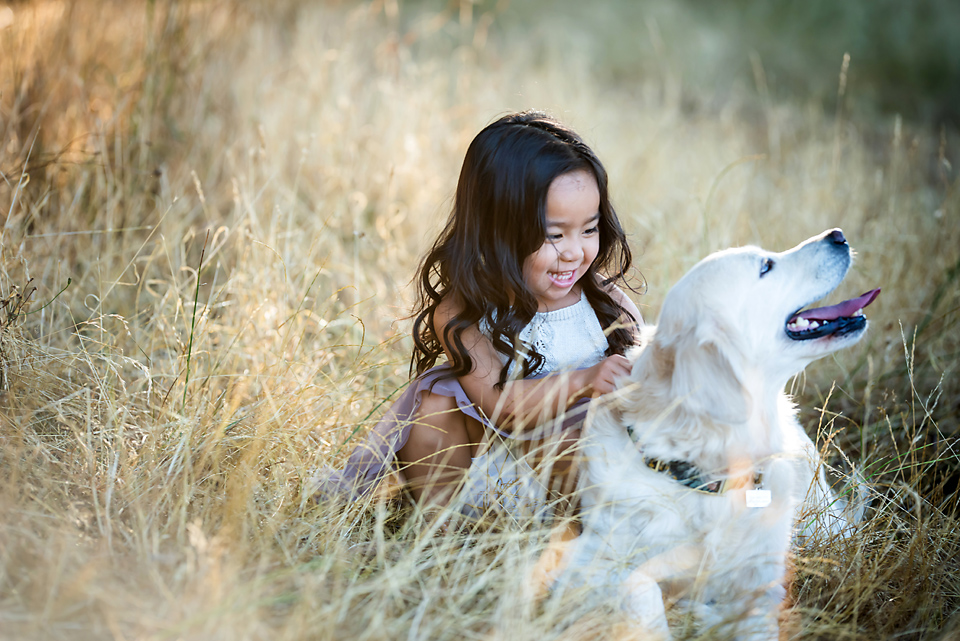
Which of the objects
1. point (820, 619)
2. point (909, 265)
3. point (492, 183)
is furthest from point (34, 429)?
point (909, 265)

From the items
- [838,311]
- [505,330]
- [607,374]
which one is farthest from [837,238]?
[505,330]

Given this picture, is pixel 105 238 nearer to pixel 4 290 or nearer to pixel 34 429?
pixel 4 290

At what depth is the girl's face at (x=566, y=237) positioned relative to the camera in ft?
6.77

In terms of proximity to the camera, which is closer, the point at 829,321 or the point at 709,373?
the point at 709,373

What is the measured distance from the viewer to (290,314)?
2537 millimetres

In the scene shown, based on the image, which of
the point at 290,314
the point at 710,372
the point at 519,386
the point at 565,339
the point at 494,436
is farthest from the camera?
the point at 290,314

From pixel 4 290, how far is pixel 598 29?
30.7 ft

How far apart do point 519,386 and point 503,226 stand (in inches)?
18.2

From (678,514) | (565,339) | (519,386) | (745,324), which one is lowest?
(678,514)

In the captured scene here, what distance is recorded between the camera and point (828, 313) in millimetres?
1823

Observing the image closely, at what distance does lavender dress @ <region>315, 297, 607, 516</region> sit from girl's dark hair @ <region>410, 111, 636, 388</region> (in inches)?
3.2

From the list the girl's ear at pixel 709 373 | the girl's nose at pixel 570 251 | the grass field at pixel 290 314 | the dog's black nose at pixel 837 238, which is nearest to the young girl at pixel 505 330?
the girl's nose at pixel 570 251

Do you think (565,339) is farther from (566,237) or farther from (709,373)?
(709,373)

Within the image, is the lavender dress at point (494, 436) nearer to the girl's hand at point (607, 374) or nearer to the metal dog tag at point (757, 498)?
the girl's hand at point (607, 374)
